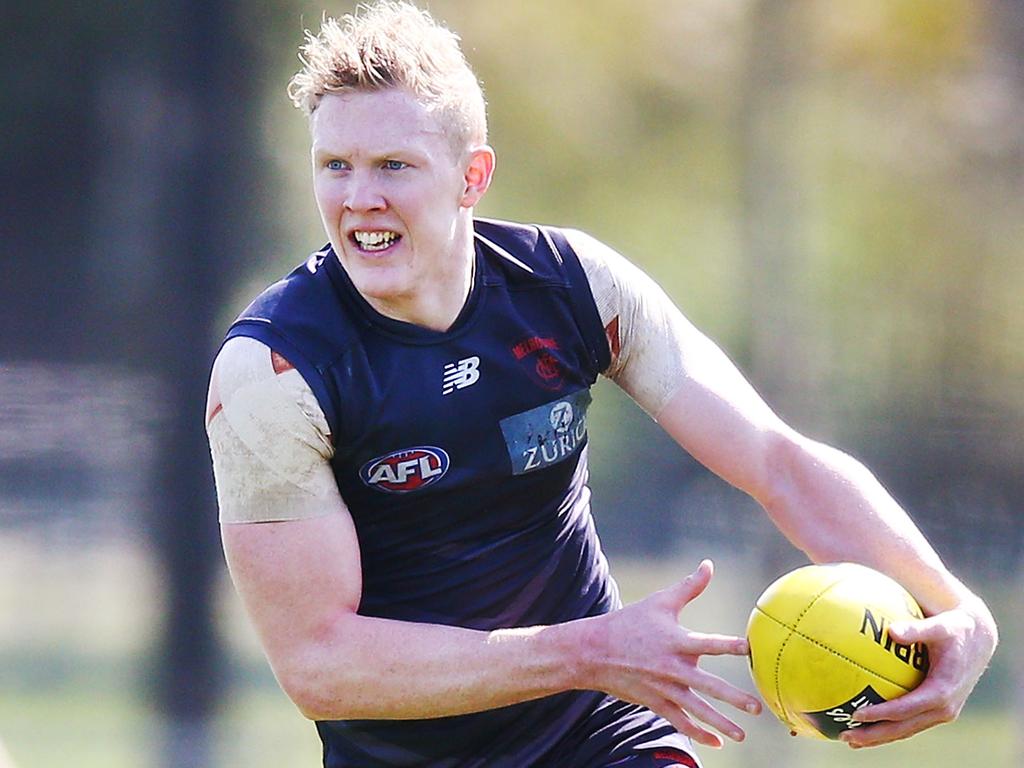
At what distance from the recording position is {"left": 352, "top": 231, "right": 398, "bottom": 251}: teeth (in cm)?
308

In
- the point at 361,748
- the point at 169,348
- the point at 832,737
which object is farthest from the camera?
the point at 169,348

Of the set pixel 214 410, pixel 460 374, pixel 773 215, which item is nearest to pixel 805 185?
pixel 773 215

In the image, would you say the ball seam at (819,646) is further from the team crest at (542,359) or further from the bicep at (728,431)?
the team crest at (542,359)

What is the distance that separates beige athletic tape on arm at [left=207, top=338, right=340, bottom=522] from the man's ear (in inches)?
23.1

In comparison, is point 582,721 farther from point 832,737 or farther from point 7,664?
point 7,664

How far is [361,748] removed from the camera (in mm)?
3309

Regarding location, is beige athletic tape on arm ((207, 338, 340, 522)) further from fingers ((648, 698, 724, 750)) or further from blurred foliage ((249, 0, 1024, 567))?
blurred foliage ((249, 0, 1024, 567))

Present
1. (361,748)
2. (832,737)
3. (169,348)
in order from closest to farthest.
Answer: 1. (832,737)
2. (361,748)
3. (169,348)

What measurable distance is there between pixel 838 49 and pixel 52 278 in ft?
10.1

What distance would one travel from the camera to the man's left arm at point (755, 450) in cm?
327

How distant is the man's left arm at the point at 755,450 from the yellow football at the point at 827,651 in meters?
0.27

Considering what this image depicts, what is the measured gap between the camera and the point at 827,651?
2877 mm

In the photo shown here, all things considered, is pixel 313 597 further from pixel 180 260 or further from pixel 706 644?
pixel 180 260

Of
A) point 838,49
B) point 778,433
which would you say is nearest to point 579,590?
point 778,433
